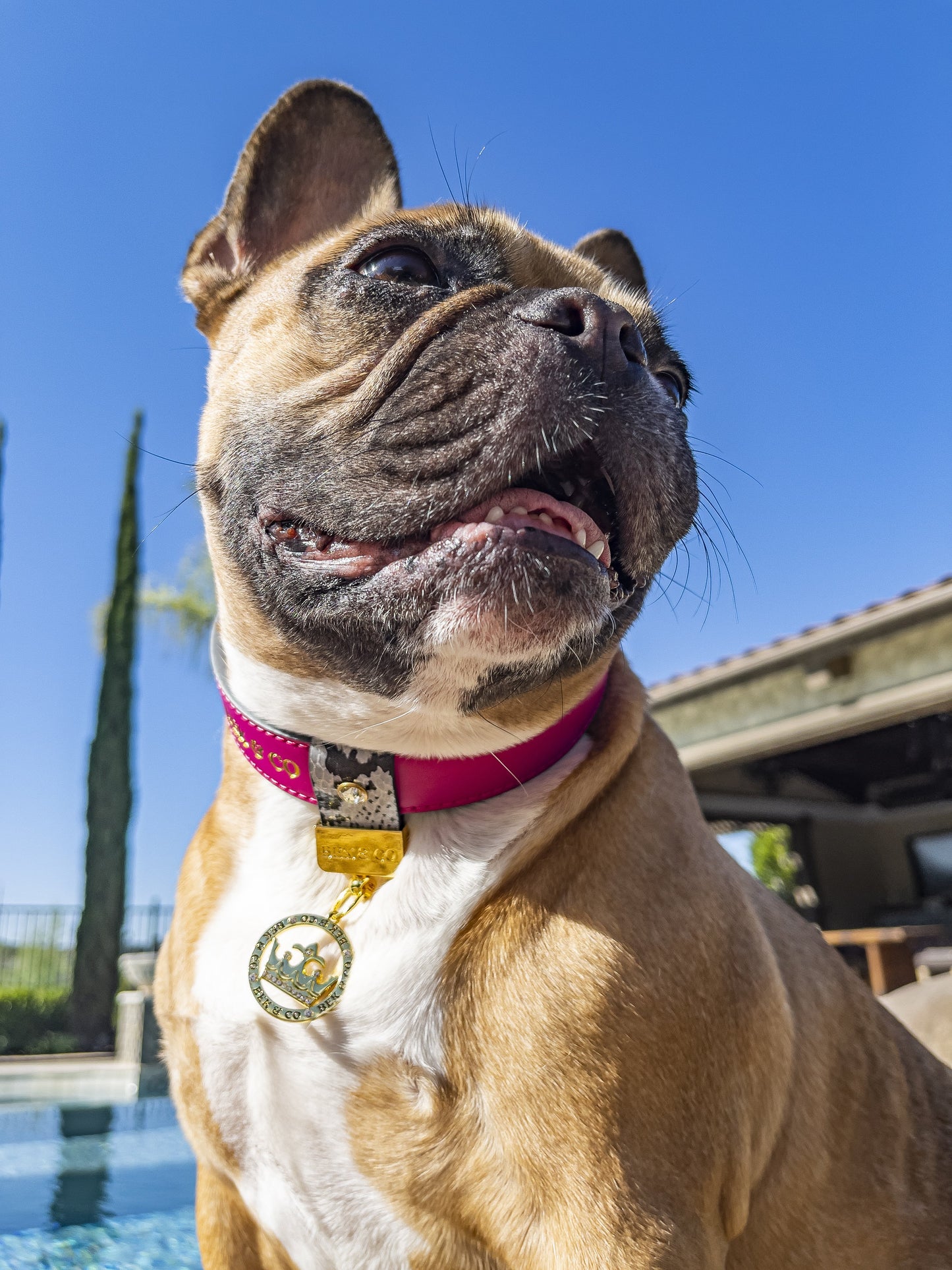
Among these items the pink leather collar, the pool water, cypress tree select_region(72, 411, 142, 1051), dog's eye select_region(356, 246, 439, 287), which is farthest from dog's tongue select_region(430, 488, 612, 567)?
cypress tree select_region(72, 411, 142, 1051)

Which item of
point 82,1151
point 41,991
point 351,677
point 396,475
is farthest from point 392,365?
point 41,991

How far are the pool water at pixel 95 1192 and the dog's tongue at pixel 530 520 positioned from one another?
456 centimetres

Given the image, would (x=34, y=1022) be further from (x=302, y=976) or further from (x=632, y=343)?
(x=632, y=343)

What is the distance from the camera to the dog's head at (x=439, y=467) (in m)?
1.75

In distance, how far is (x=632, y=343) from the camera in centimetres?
196

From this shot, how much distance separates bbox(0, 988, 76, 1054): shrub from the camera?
15421mm

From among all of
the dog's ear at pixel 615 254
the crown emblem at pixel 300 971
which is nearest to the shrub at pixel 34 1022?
the crown emblem at pixel 300 971

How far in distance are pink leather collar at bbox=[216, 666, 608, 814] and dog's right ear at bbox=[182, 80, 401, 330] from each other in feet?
4.11

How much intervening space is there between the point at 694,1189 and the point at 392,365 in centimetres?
159

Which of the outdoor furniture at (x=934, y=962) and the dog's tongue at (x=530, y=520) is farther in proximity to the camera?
the outdoor furniture at (x=934, y=962)

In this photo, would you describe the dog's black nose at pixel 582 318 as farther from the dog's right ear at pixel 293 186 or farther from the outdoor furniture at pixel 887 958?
the outdoor furniture at pixel 887 958

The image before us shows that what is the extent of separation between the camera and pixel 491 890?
1896 mm

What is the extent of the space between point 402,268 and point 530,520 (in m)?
0.68

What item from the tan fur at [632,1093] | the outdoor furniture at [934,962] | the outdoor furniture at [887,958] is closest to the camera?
the tan fur at [632,1093]
